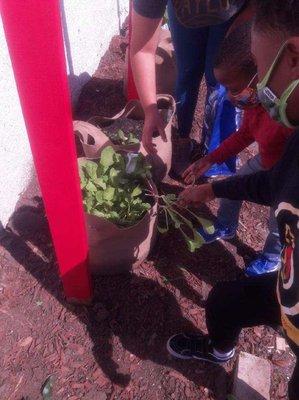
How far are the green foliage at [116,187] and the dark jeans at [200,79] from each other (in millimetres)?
642

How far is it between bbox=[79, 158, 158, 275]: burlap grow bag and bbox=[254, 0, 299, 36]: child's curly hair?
1.07m

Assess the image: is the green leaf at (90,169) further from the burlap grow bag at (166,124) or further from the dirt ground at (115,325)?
the dirt ground at (115,325)

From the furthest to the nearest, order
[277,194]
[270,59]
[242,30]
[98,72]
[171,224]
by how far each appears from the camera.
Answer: [98,72], [171,224], [242,30], [277,194], [270,59]

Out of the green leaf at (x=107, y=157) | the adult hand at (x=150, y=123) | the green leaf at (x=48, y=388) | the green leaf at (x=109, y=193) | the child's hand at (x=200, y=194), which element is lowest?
the green leaf at (x=48, y=388)

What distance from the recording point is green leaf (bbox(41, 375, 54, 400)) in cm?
171

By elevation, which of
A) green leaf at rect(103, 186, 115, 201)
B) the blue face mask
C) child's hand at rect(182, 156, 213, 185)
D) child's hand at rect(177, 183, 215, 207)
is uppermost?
the blue face mask

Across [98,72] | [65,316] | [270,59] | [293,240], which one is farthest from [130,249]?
[98,72]

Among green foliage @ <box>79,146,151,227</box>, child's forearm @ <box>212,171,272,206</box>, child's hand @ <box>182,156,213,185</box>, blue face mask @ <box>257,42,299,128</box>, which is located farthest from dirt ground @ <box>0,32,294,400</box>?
blue face mask @ <box>257,42,299,128</box>

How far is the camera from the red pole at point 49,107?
953 mm

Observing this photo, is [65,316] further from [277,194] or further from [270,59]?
[270,59]

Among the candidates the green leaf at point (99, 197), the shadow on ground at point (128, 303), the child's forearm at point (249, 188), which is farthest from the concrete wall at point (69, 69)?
the child's forearm at point (249, 188)

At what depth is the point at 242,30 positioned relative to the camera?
1599 millimetres

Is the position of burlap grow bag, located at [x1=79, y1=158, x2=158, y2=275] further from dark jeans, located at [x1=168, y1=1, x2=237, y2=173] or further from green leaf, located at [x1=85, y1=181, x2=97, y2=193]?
dark jeans, located at [x1=168, y1=1, x2=237, y2=173]

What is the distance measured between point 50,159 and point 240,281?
2.58 feet
